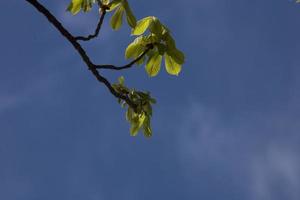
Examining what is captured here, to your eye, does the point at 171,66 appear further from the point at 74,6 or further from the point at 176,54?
the point at 74,6

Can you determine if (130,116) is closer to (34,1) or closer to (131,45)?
(131,45)

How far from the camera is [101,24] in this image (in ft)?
13.5

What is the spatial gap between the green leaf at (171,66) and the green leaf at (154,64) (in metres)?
0.06

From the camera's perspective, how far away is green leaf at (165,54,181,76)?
4.32 meters

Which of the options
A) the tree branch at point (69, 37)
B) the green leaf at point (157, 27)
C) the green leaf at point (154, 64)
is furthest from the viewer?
the green leaf at point (154, 64)

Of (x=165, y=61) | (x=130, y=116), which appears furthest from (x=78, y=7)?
(x=130, y=116)

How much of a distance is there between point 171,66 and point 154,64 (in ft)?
0.40

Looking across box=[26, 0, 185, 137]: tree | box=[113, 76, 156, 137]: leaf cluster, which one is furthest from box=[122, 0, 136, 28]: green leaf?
box=[113, 76, 156, 137]: leaf cluster

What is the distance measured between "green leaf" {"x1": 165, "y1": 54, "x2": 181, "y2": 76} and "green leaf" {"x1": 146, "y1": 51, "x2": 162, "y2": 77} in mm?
61

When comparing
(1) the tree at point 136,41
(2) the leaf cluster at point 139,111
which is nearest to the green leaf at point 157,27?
(1) the tree at point 136,41

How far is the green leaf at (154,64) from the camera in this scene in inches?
169

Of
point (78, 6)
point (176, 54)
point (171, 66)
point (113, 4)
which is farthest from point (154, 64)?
point (78, 6)

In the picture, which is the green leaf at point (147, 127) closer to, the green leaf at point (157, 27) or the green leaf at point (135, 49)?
the green leaf at point (135, 49)

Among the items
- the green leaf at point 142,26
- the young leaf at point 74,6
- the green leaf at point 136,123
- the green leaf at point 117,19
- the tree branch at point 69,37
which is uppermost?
the green leaf at point 117,19
